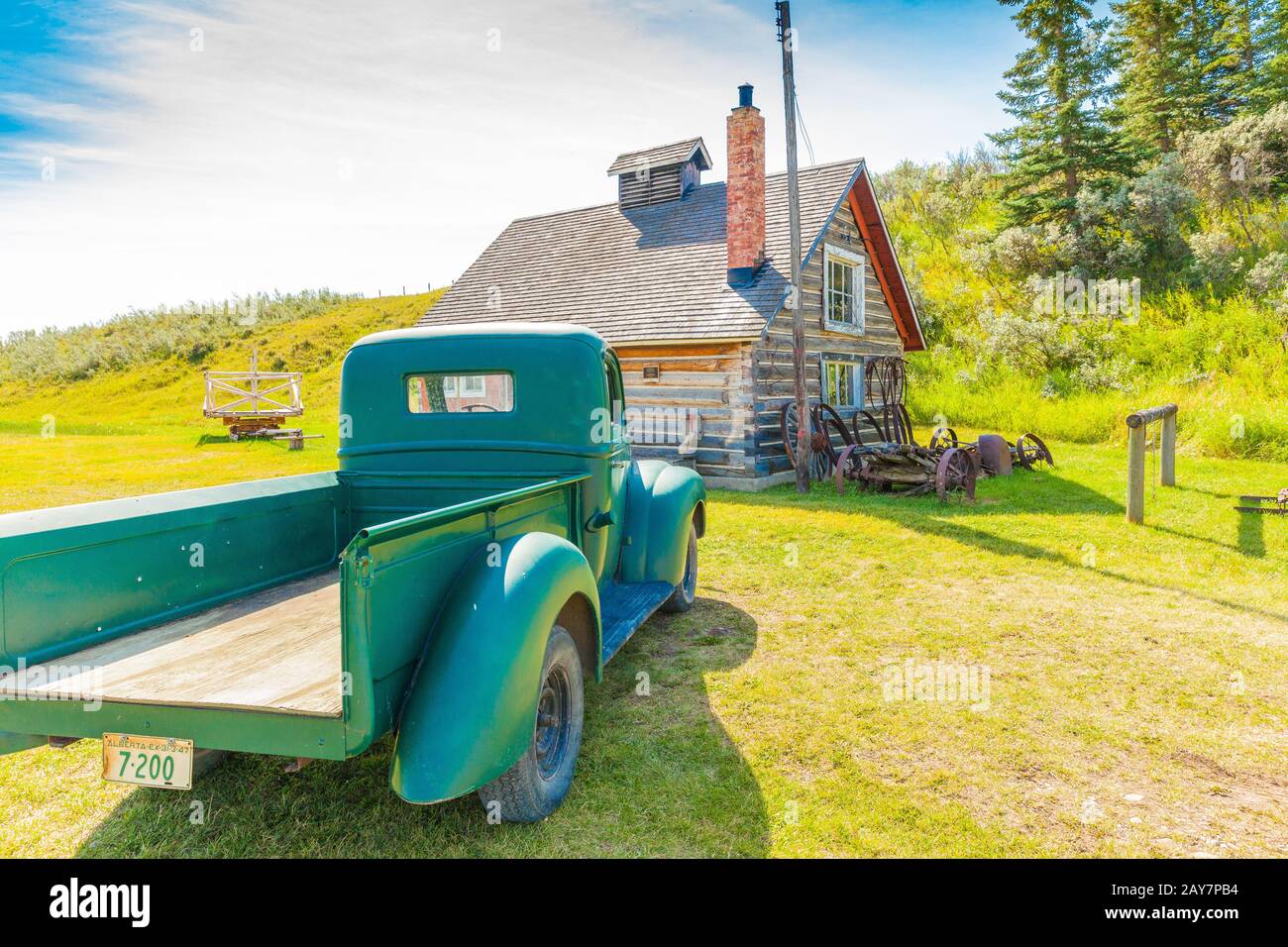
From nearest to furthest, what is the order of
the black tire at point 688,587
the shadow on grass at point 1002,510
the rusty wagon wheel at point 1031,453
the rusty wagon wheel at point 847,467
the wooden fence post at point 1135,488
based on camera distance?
the black tire at point 688,587 < the shadow on grass at point 1002,510 < the wooden fence post at point 1135,488 < the rusty wagon wheel at point 847,467 < the rusty wagon wheel at point 1031,453

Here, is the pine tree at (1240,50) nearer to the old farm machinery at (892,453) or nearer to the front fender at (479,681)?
the old farm machinery at (892,453)

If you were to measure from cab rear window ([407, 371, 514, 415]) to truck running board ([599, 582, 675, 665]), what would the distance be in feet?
4.51

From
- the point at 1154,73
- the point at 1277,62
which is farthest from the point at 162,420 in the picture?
the point at 1277,62

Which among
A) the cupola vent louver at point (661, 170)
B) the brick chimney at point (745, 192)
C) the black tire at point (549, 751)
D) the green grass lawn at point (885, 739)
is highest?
the cupola vent louver at point (661, 170)

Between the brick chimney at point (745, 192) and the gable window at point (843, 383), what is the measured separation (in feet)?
9.10

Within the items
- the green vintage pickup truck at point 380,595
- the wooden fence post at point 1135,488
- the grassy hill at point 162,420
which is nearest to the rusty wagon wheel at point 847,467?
the wooden fence post at point 1135,488

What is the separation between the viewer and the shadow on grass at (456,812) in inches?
114

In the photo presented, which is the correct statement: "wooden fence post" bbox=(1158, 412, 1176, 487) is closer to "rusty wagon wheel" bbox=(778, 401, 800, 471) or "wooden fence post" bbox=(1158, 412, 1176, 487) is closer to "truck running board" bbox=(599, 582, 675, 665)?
"rusty wagon wheel" bbox=(778, 401, 800, 471)

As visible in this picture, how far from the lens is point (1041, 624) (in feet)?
18.7

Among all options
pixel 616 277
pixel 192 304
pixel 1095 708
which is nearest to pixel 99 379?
pixel 192 304

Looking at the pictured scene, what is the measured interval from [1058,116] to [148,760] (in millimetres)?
29388

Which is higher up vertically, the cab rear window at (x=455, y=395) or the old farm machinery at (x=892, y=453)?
the cab rear window at (x=455, y=395)

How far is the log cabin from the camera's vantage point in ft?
42.4

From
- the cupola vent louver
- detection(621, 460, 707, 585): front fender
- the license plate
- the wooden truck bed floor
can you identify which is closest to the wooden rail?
detection(621, 460, 707, 585): front fender
